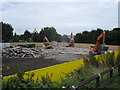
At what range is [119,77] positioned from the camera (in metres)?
5.07

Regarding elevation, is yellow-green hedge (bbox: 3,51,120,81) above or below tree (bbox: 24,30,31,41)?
below

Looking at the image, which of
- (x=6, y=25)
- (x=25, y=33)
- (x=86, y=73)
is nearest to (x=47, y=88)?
(x=86, y=73)

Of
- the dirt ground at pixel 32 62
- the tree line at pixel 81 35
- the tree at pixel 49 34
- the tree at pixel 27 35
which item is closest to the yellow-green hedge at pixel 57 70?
the dirt ground at pixel 32 62

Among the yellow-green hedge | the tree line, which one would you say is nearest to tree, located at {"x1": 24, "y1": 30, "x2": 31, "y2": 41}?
the tree line

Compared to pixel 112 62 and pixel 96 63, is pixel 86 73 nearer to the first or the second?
pixel 96 63

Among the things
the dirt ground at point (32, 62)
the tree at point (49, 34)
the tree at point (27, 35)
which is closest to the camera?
the dirt ground at point (32, 62)

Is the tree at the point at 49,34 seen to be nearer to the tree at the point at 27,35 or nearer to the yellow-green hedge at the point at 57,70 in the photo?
the tree at the point at 27,35

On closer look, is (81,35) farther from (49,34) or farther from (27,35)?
(27,35)

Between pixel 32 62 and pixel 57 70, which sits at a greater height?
pixel 57 70

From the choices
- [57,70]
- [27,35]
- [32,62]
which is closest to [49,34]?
[27,35]

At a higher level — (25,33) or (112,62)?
(25,33)

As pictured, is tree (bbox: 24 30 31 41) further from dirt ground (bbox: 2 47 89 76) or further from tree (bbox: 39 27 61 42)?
dirt ground (bbox: 2 47 89 76)

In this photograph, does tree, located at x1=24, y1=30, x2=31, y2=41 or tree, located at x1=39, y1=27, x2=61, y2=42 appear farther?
tree, located at x1=24, y1=30, x2=31, y2=41

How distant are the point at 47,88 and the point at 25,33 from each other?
57838mm
